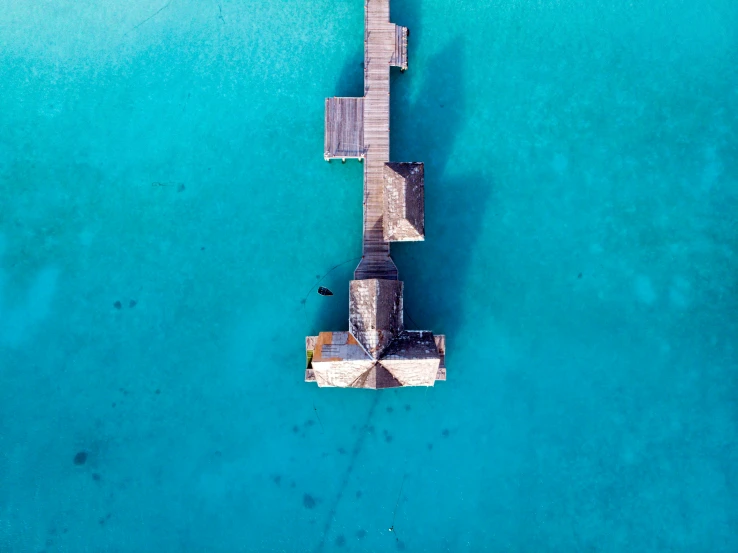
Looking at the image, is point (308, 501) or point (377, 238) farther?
point (308, 501)

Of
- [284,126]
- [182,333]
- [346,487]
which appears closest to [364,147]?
[284,126]

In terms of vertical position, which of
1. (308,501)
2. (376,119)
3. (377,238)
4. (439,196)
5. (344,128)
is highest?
(376,119)

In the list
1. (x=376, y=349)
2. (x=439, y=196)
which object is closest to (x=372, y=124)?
(x=439, y=196)

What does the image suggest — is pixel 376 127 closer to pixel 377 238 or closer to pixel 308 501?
pixel 377 238

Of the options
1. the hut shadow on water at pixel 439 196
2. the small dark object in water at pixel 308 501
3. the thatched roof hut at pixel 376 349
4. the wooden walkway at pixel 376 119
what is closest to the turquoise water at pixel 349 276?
the hut shadow on water at pixel 439 196

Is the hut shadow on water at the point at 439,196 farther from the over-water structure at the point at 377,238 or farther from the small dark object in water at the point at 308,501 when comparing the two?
the small dark object in water at the point at 308,501

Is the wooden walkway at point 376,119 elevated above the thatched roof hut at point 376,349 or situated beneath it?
elevated above

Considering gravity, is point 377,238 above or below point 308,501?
above
